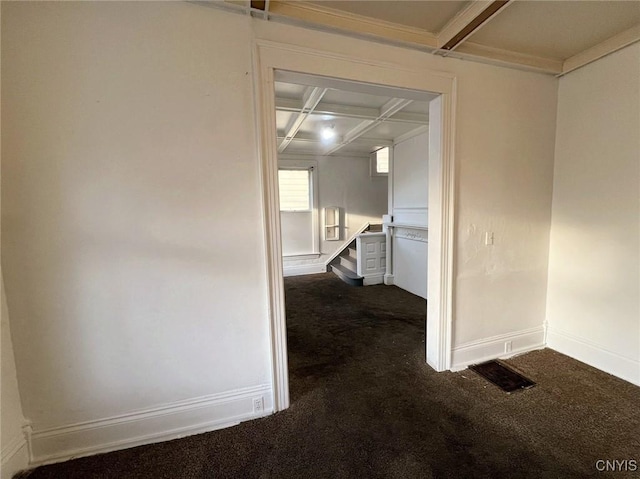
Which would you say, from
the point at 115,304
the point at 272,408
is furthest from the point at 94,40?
the point at 272,408

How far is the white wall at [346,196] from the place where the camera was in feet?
18.7

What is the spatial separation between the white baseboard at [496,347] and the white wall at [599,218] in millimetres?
181

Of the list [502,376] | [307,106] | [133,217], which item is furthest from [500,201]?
[133,217]

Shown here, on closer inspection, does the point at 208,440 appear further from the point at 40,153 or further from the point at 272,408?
the point at 40,153

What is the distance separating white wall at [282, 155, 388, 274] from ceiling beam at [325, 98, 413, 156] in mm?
615

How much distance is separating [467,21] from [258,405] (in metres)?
2.65

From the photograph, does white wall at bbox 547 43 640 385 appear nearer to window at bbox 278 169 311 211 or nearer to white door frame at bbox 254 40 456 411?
white door frame at bbox 254 40 456 411

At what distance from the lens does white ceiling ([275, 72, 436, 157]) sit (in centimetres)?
181

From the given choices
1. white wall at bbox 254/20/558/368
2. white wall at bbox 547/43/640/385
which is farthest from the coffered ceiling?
white wall at bbox 547/43/640/385

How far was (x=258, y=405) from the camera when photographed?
1656 mm

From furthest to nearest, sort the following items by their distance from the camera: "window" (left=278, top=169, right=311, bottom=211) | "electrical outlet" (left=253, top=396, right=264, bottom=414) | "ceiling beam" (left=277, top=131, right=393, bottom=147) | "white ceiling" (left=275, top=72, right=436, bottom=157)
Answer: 1. "window" (left=278, top=169, right=311, bottom=211)
2. "ceiling beam" (left=277, top=131, right=393, bottom=147)
3. "white ceiling" (left=275, top=72, right=436, bottom=157)
4. "electrical outlet" (left=253, top=396, right=264, bottom=414)

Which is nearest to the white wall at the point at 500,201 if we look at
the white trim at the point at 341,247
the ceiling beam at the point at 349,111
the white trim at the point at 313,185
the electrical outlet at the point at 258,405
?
the ceiling beam at the point at 349,111

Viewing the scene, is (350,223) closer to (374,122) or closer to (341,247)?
(341,247)

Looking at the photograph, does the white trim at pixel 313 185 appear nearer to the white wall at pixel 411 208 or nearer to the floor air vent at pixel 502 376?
the white wall at pixel 411 208
